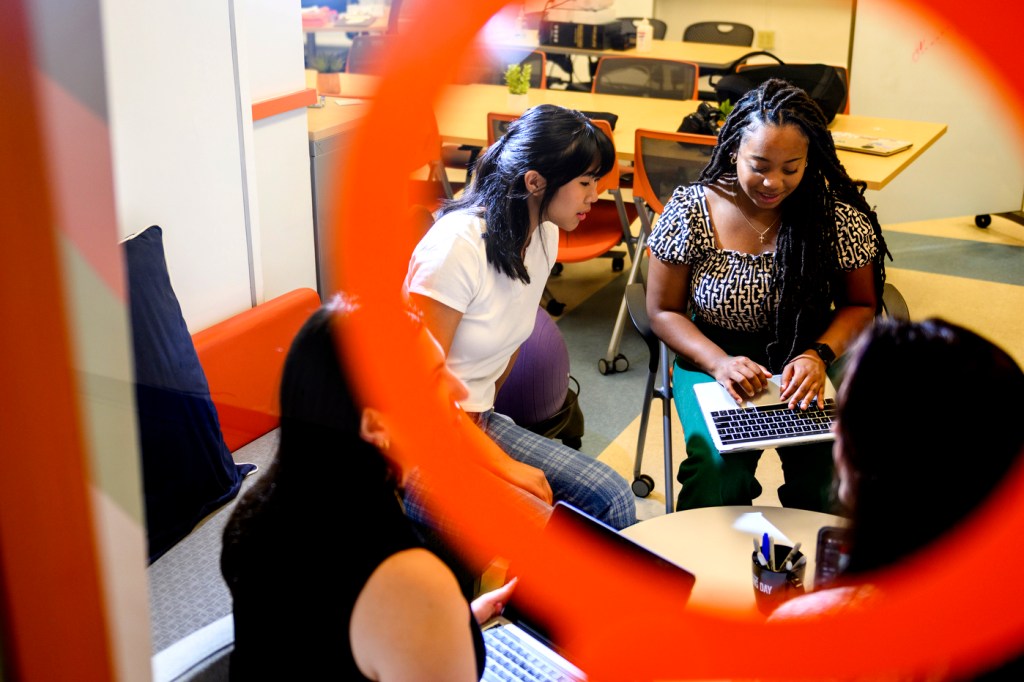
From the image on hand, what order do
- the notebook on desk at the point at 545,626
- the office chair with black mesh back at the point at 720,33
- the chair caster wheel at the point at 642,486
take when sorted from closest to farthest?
the notebook on desk at the point at 545,626 → the chair caster wheel at the point at 642,486 → the office chair with black mesh back at the point at 720,33

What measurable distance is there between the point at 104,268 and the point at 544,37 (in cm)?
501

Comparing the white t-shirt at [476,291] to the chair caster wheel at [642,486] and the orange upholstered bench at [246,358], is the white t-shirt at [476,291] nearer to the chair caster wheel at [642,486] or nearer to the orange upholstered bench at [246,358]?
the orange upholstered bench at [246,358]

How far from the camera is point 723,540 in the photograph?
4.90 ft

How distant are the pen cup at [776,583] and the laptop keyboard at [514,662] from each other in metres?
0.31

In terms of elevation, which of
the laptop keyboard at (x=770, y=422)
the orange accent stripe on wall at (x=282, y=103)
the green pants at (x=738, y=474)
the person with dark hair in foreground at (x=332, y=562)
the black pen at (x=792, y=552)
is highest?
the orange accent stripe on wall at (x=282, y=103)

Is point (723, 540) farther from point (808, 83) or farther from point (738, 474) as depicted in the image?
point (808, 83)

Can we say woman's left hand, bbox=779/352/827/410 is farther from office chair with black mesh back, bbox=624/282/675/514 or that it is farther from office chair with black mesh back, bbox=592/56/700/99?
office chair with black mesh back, bbox=592/56/700/99

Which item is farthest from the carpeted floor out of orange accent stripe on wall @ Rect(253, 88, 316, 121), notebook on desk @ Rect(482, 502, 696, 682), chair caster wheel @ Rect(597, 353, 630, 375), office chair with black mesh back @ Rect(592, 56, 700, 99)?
office chair with black mesh back @ Rect(592, 56, 700, 99)

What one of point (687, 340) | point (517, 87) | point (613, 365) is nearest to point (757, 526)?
point (687, 340)

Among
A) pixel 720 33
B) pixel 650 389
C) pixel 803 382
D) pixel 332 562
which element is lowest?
pixel 650 389

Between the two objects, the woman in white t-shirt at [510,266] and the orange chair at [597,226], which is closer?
the woman in white t-shirt at [510,266]

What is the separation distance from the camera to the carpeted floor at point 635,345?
50.6 inches

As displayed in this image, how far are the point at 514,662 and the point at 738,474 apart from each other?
32.1 inches

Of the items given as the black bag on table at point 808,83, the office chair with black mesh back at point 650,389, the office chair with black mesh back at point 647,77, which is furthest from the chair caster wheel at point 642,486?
the office chair with black mesh back at point 647,77
